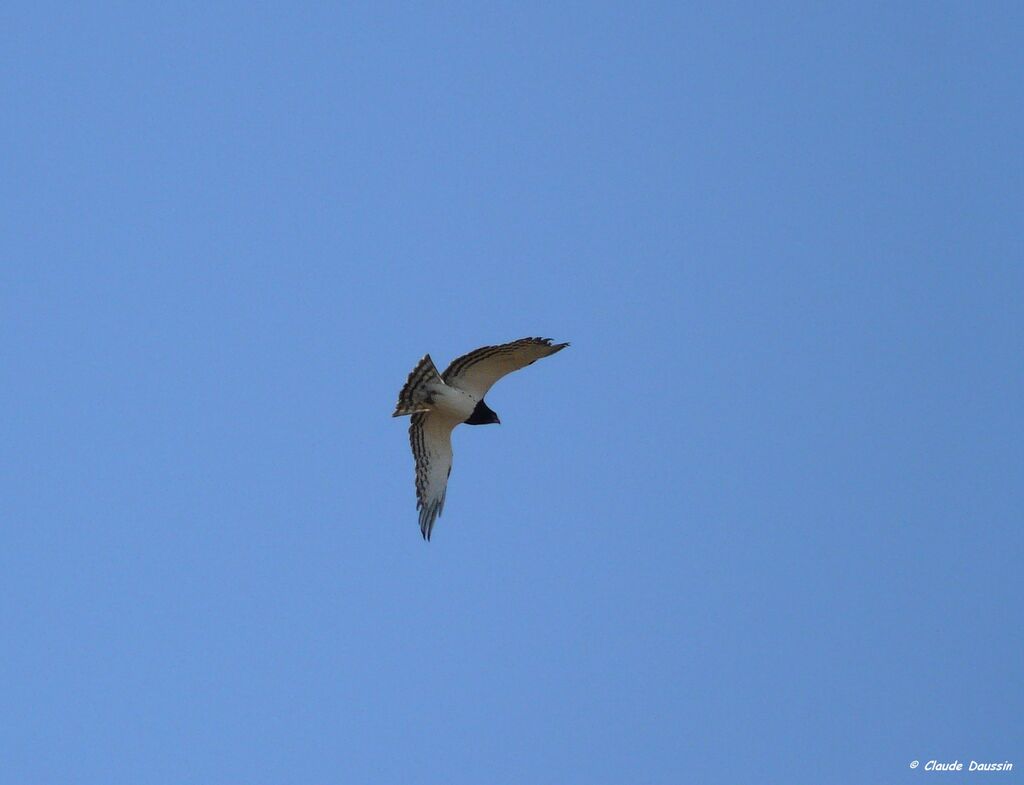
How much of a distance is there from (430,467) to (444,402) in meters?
1.43

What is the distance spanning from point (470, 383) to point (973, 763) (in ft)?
26.7

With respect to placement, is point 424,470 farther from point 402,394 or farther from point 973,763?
point 973,763

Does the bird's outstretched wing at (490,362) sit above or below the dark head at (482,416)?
above

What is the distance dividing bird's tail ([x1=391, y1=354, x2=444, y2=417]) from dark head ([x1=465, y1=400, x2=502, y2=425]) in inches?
29.3

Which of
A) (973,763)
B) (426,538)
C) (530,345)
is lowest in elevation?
(973,763)

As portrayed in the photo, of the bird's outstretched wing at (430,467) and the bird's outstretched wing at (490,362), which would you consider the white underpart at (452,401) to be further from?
the bird's outstretched wing at (430,467)

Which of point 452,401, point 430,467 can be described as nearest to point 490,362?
point 452,401

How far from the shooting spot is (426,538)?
2147 cm

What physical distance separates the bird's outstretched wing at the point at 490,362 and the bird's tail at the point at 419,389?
0.27 meters

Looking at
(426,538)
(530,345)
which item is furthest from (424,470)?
(530,345)

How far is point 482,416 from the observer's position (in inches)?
832

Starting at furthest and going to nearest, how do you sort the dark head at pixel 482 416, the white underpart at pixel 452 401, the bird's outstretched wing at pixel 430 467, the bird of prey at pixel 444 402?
the bird's outstretched wing at pixel 430 467 → the dark head at pixel 482 416 → the white underpart at pixel 452 401 → the bird of prey at pixel 444 402

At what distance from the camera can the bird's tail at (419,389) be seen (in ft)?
66.3

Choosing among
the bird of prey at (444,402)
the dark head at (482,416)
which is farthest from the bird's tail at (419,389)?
the dark head at (482,416)
